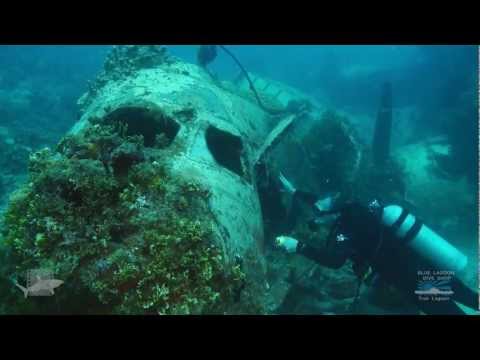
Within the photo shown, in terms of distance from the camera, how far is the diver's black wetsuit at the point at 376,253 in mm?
6562

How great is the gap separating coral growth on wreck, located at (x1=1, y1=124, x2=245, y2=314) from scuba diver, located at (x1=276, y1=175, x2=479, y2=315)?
10.4ft

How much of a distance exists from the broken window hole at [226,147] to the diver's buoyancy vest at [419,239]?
306 centimetres

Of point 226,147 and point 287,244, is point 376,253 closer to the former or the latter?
point 287,244

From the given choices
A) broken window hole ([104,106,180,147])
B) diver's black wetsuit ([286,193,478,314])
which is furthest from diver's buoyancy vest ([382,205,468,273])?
broken window hole ([104,106,180,147])

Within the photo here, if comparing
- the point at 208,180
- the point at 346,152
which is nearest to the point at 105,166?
the point at 208,180

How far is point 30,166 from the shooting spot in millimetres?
4387

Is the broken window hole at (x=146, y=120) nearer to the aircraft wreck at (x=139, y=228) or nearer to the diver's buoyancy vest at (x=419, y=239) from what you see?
the aircraft wreck at (x=139, y=228)
